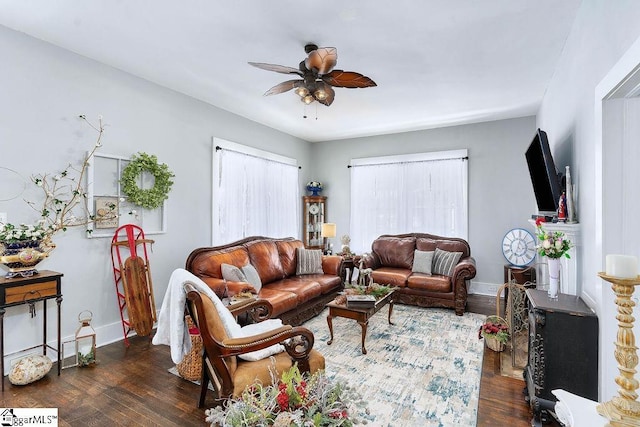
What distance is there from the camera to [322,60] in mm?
2598

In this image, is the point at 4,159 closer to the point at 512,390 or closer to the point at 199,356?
the point at 199,356

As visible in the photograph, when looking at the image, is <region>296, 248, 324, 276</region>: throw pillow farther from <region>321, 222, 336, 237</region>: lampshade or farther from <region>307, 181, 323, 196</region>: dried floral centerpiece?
<region>307, 181, 323, 196</region>: dried floral centerpiece

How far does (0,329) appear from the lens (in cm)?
246

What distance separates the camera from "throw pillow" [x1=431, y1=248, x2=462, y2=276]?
15.9 ft

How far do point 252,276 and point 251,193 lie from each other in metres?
1.83

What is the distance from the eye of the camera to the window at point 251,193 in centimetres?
471

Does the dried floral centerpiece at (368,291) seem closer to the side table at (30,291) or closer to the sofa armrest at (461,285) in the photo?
the sofa armrest at (461,285)

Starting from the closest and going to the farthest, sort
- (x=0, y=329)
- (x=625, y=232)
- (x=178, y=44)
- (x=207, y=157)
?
(x=625, y=232) < (x=0, y=329) < (x=178, y=44) < (x=207, y=157)

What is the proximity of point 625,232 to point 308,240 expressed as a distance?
17.3ft

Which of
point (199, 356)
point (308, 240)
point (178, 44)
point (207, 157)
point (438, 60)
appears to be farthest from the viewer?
point (308, 240)

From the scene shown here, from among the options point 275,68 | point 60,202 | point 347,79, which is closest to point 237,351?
point 275,68

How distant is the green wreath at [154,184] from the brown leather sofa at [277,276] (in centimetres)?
78

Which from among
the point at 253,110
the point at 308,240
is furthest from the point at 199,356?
the point at 308,240

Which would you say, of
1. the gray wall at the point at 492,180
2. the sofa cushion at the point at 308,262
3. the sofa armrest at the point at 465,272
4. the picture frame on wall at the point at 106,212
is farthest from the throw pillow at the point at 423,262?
the picture frame on wall at the point at 106,212
